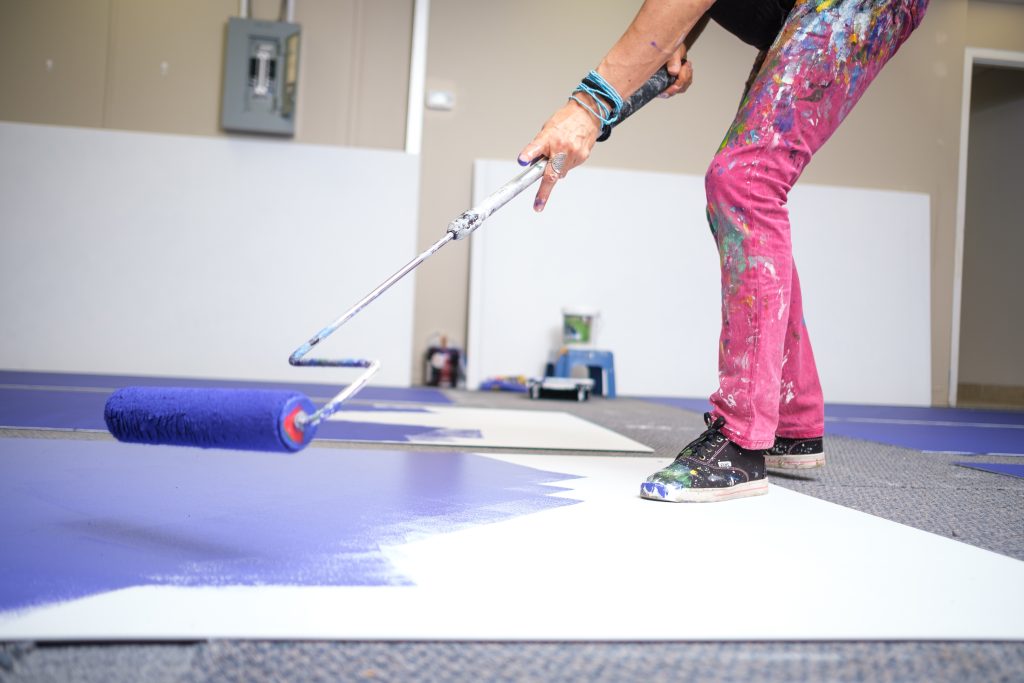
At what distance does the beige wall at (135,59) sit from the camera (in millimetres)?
5129

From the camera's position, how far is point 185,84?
17.0 ft

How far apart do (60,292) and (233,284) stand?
36.8 inches

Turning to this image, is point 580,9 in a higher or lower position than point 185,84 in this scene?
higher

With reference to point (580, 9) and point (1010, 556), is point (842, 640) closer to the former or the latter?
point (1010, 556)

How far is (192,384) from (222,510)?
9.85ft

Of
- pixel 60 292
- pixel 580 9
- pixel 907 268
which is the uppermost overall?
→ pixel 580 9

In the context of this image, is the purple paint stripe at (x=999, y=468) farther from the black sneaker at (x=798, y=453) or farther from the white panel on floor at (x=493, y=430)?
the white panel on floor at (x=493, y=430)

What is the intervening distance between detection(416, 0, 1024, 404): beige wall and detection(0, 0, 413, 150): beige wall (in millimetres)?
728

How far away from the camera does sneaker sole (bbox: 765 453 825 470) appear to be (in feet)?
5.75

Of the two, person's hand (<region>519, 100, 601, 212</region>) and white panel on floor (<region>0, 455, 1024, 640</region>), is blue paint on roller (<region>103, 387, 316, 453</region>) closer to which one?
white panel on floor (<region>0, 455, 1024, 640</region>)

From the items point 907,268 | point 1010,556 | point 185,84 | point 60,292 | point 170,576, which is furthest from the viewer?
point 907,268

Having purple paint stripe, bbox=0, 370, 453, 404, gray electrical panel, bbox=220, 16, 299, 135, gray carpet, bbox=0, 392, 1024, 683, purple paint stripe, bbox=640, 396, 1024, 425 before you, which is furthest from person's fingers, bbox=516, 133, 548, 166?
gray electrical panel, bbox=220, 16, 299, 135

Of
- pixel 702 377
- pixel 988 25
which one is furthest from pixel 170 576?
pixel 988 25

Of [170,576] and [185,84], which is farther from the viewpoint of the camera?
[185,84]
